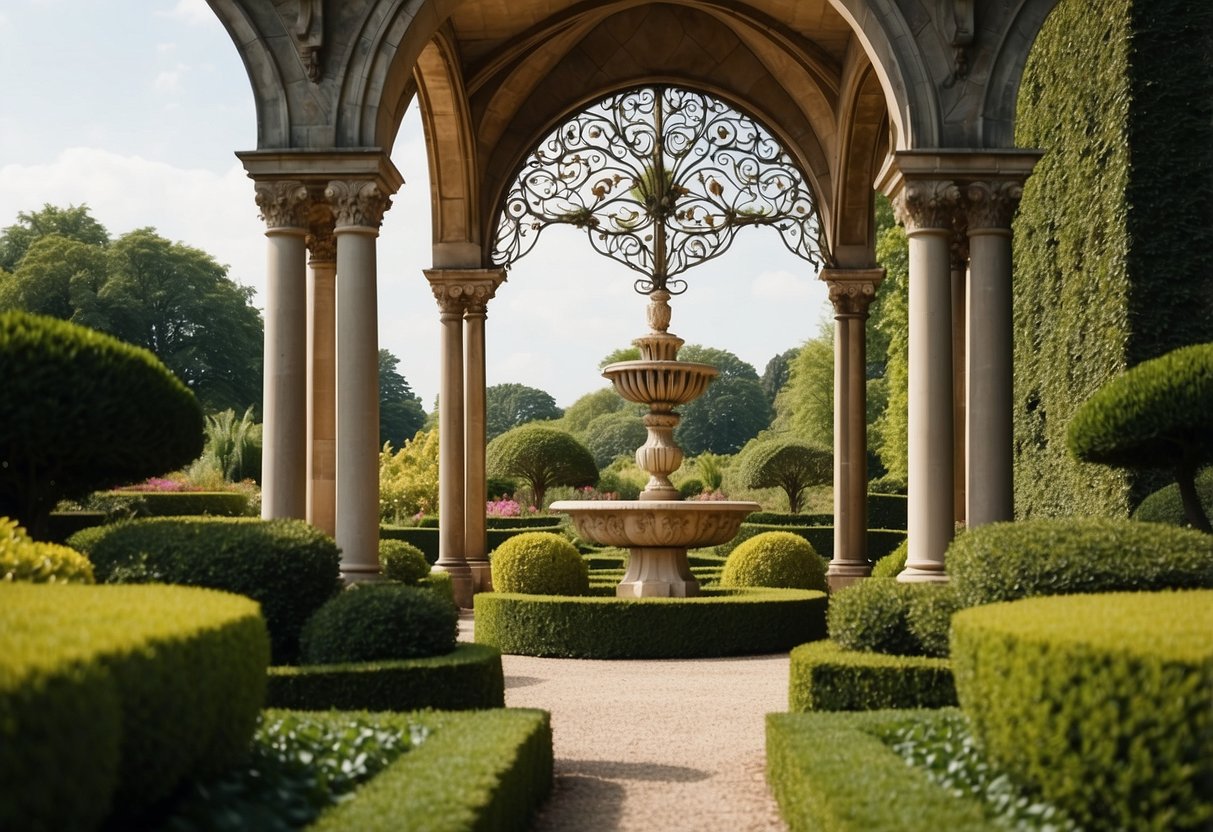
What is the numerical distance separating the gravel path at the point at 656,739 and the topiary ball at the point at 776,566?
3306mm

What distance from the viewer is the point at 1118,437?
1160 cm

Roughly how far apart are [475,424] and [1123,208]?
10241mm

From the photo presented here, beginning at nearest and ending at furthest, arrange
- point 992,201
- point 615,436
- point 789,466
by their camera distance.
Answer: point 992,201, point 789,466, point 615,436

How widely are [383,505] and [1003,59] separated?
2352cm

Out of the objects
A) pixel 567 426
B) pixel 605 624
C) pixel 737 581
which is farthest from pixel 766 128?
pixel 567 426

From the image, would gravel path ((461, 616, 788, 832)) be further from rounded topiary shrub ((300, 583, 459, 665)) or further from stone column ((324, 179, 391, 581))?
stone column ((324, 179, 391, 581))

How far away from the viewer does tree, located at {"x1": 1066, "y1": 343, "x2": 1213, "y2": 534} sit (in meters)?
11.2

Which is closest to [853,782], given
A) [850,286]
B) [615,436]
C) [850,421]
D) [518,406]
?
[850,421]

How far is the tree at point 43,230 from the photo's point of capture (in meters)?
57.2

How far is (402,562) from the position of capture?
1667 centimetres

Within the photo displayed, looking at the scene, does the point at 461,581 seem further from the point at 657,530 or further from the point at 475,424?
the point at 657,530

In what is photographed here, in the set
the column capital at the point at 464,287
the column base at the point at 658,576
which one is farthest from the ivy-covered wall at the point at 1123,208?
the column capital at the point at 464,287

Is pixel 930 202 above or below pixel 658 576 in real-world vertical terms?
above

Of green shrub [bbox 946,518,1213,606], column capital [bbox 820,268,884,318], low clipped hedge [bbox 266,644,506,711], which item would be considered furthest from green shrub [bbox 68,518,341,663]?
column capital [bbox 820,268,884,318]
